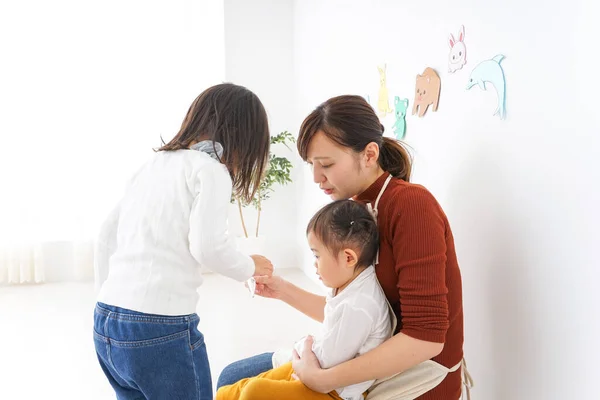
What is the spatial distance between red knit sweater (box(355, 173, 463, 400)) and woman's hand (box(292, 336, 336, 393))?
21 cm

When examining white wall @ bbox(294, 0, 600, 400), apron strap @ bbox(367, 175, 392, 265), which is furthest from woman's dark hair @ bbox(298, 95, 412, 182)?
white wall @ bbox(294, 0, 600, 400)

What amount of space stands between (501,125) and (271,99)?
3.38m

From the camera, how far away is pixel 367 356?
3.57 feet

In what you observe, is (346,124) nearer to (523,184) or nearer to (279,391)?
(523,184)

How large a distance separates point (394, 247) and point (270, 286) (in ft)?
1.80

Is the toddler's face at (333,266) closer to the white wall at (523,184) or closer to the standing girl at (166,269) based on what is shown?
the standing girl at (166,269)

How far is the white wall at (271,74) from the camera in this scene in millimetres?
4473

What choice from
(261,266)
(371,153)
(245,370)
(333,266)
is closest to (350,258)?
(333,266)

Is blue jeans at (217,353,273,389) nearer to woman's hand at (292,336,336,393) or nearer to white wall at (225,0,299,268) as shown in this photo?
woman's hand at (292,336,336,393)

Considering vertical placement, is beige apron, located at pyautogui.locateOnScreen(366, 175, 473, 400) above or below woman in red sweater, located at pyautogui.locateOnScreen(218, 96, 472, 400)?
below

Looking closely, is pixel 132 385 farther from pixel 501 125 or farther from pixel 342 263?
pixel 501 125

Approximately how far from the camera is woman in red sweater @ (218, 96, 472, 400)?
1.06 meters

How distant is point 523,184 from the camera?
1239 millimetres

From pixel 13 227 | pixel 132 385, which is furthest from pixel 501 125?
pixel 13 227
